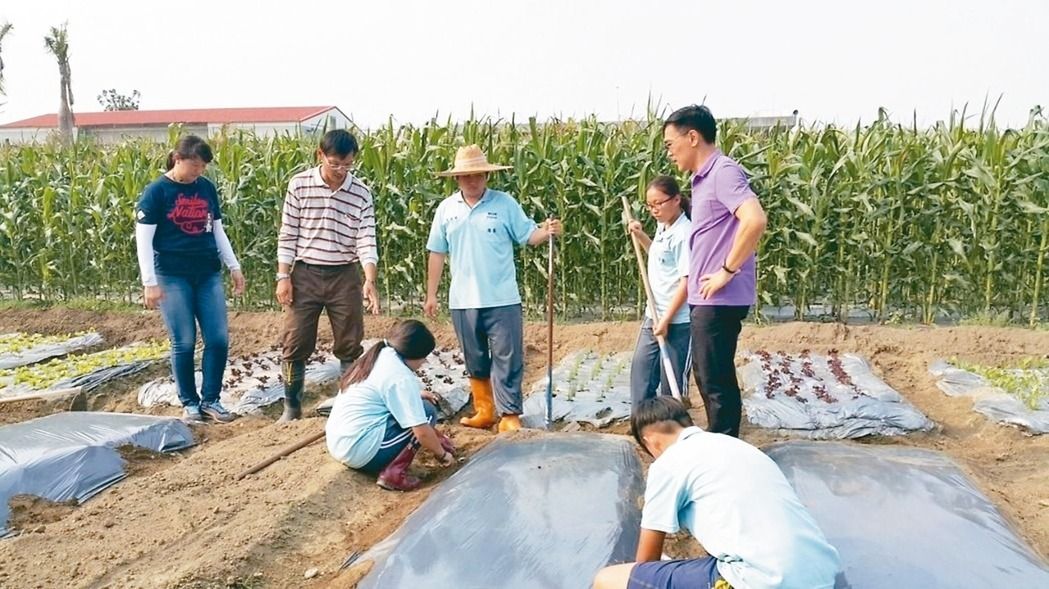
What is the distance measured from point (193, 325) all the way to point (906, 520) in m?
4.26

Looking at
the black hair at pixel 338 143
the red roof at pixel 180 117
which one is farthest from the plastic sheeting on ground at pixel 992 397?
the red roof at pixel 180 117

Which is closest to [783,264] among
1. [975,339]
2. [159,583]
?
[975,339]

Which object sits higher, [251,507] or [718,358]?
[718,358]

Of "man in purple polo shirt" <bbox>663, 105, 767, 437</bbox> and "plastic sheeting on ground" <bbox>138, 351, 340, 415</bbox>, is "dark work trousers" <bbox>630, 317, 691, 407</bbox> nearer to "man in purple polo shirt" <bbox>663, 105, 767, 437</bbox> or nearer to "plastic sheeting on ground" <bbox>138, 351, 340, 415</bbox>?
"man in purple polo shirt" <bbox>663, 105, 767, 437</bbox>

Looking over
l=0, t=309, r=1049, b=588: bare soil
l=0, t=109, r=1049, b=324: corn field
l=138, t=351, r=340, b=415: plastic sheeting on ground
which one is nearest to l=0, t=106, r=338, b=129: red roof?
l=0, t=109, r=1049, b=324: corn field

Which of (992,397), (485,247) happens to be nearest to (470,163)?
A: (485,247)

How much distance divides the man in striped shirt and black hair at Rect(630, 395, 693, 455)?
2.70 m

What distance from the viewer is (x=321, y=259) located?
4996mm

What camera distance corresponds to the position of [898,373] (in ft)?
20.1

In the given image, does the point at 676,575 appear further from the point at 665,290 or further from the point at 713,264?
the point at 665,290

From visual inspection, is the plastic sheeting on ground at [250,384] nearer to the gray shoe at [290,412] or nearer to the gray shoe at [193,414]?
the gray shoe at [193,414]

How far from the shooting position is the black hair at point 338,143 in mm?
4688

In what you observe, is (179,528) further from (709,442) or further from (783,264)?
(783,264)

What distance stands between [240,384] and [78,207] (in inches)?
195
